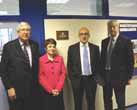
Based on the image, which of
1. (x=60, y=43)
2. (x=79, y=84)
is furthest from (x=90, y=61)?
(x=60, y=43)

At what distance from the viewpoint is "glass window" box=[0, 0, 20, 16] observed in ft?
11.0

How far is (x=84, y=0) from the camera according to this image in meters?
4.02

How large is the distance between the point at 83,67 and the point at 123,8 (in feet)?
5.89

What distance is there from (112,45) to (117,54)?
15 cm

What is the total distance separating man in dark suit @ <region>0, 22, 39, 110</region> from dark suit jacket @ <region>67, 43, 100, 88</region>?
0.62 metres

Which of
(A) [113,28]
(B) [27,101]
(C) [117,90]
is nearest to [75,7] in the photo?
(A) [113,28]

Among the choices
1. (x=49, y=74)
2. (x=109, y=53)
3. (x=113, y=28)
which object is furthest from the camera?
(x=109, y=53)

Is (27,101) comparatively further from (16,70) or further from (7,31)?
(7,31)

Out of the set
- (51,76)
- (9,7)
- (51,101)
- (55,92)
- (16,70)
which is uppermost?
(9,7)

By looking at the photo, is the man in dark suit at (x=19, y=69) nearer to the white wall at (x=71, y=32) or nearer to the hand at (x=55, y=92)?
the hand at (x=55, y=92)

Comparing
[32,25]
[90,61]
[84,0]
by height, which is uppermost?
[84,0]

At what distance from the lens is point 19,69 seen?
9.31 feet

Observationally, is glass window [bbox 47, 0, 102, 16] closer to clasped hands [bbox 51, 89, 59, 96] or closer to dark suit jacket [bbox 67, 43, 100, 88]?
dark suit jacket [bbox 67, 43, 100, 88]

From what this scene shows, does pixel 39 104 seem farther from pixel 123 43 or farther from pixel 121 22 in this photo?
pixel 121 22
